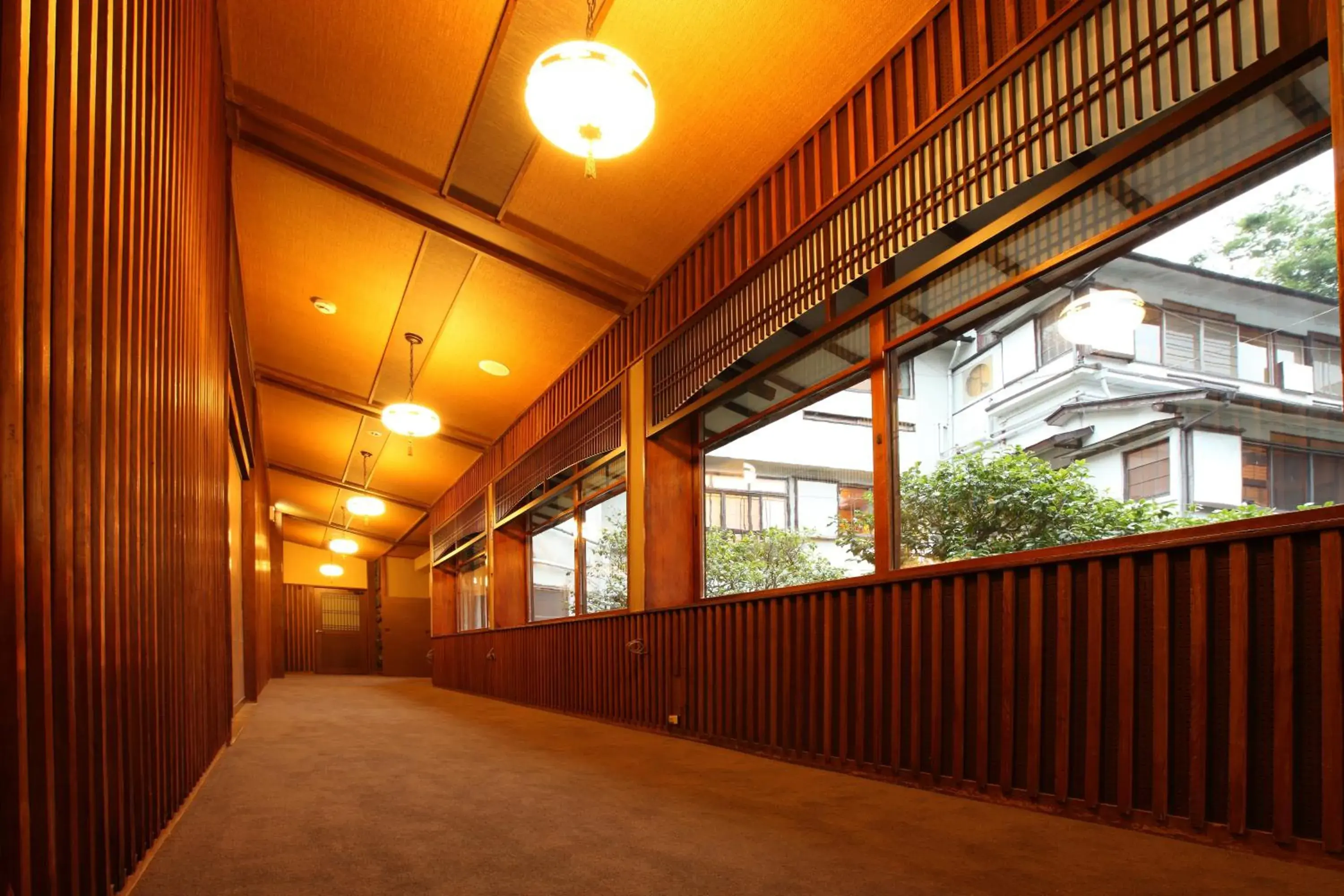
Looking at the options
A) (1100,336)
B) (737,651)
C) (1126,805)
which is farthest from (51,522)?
(737,651)

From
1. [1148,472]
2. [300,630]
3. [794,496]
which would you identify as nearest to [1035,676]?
[1148,472]

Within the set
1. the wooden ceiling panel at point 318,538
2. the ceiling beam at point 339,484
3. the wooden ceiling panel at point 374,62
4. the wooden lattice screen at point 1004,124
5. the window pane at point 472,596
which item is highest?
the wooden ceiling panel at point 374,62

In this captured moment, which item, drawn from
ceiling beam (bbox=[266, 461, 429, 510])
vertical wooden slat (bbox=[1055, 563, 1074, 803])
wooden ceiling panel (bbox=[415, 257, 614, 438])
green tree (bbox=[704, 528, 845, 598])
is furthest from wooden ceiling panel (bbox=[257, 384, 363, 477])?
vertical wooden slat (bbox=[1055, 563, 1074, 803])

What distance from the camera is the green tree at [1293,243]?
1982mm

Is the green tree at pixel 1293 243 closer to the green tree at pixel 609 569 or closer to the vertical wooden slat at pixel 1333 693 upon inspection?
the vertical wooden slat at pixel 1333 693

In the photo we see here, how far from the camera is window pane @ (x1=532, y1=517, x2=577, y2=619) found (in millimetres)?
6926

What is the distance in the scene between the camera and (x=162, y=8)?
7.09ft

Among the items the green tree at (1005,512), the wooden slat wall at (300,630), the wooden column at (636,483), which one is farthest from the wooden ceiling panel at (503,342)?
the wooden slat wall at (300,630)

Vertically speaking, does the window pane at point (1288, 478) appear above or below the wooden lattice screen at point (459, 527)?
above

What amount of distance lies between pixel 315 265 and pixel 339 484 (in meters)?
7.15

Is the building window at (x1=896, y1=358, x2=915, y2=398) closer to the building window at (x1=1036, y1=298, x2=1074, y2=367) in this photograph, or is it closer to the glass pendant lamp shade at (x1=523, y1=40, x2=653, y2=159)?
the building window at (x1=1036, y1=298, x2=1074, y2=367)

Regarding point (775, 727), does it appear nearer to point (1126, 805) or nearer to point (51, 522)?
point (1126, 805)

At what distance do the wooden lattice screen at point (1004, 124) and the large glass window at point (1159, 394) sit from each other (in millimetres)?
326

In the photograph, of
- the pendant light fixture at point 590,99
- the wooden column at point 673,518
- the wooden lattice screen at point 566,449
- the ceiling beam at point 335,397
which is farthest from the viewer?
the ceiling beam at point 335,397
